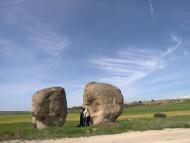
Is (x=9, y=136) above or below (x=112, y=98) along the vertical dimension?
below

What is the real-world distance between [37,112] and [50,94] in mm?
1934

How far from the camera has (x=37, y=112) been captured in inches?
1323

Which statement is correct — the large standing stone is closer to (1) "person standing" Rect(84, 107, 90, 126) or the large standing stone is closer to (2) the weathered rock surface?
(1) "person standing" Rect(84, 107, 90, 126)

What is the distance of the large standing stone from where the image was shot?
3344 centimetres

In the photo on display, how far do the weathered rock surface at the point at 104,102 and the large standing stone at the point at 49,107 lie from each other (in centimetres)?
271

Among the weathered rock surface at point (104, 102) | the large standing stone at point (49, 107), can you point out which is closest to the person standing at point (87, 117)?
the weathered rock surface at point (104, 102)

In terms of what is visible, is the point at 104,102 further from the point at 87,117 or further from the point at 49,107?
the point at 49,107

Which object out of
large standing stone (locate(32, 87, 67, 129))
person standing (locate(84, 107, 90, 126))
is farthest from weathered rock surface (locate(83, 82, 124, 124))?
large standing stone (locate(32, 87, 67, 129))

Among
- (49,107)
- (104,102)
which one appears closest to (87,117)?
(104,102)

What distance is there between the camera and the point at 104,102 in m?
34.7

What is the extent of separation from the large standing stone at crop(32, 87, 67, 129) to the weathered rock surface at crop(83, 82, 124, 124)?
107 inches

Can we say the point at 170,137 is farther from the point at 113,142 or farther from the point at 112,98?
the point at 112,98

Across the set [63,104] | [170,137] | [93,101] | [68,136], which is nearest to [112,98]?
[93,101]

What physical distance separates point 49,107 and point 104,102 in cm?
493
